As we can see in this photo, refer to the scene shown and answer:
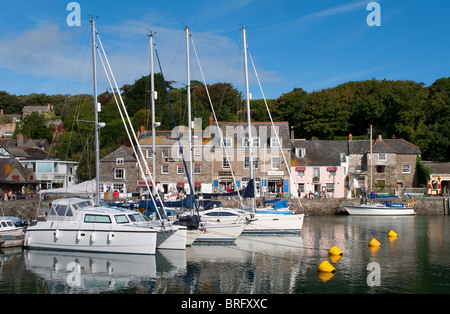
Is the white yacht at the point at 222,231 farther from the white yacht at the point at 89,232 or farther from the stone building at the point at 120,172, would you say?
the stone building at the point at 120,172

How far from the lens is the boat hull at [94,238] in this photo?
2634cm

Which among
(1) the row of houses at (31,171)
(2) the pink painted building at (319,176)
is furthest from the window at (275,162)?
(1) the row of houses at (31,171)

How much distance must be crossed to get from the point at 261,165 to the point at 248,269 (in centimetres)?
3560

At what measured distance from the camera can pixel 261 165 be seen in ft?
193

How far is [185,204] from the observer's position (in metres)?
31.8

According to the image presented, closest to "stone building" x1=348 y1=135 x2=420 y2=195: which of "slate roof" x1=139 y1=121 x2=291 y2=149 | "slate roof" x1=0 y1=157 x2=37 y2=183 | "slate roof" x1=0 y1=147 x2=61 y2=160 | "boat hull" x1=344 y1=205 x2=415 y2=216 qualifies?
"boat hull" x1=344 y1=205 x2=415 y2=216

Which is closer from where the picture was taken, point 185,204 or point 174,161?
point 185,204

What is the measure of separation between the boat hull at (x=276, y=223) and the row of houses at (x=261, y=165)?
20.5 meters

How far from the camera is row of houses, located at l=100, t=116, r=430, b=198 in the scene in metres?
58.9

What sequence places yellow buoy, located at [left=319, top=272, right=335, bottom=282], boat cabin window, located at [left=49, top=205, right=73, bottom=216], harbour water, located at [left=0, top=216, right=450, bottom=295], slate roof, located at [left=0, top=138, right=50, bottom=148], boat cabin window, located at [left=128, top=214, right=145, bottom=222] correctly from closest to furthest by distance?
harbour water, located at [left=0, top=216, right=450, bottom=295] → yellow buoy, located at [left=319, top=272, right=335, bottom=282] → boat cabin window, located at [left=128, top=214, right=145, bottom=222] → boat cabin window, located at [left=49, top=205, right=73, bottom=216] → slate roof, located at [left=0, top=138, right=50, bottom=148]

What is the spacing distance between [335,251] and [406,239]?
10.1 meters

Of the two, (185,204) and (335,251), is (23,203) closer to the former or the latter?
(185,204)

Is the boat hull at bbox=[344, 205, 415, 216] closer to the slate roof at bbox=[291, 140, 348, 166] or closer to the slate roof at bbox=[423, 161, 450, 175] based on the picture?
the slate roof at bbox=[291, 140, 348, 166]
